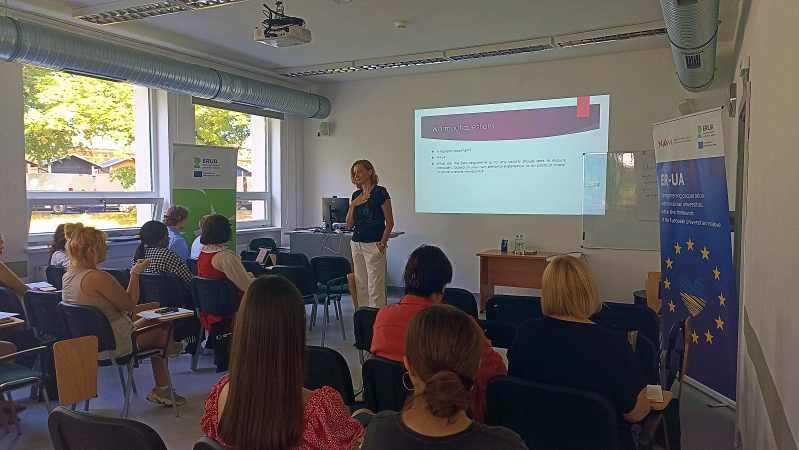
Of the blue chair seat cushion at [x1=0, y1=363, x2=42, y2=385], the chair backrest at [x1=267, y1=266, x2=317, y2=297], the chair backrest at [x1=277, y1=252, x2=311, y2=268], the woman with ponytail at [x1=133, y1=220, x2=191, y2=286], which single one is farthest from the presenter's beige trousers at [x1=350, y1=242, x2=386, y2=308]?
the blue chair seat cushion at [x1=0, y1=363, x2=42, y2=385]

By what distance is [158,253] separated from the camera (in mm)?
4473

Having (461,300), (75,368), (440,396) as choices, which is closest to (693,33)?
(461,300)

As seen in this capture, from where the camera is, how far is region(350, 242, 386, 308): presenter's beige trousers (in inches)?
203

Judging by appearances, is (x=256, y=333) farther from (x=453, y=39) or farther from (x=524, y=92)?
(x=524, y=92)

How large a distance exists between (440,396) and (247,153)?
7548mm

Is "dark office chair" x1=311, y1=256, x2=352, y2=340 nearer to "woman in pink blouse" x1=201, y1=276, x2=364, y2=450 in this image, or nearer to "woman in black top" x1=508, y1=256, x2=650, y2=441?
"woman in black top" x1=508, y1=256, x2=650, y2=441

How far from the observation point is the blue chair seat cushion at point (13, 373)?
117 inches

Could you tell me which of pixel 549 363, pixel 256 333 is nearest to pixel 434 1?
pixel 549 363

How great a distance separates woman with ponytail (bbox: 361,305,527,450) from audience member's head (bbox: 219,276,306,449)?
0.22 m

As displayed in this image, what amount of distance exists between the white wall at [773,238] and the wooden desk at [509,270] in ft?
13.0

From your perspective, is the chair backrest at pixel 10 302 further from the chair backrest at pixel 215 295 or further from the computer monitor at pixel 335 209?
the computer monitor at pixel 335 209

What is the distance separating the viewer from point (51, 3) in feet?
16.8

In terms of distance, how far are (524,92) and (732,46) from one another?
7.83ft

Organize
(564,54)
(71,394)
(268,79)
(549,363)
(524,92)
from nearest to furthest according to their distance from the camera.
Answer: (549,363) → (71,394) → (564,54) → (524,92) → (268,79)
